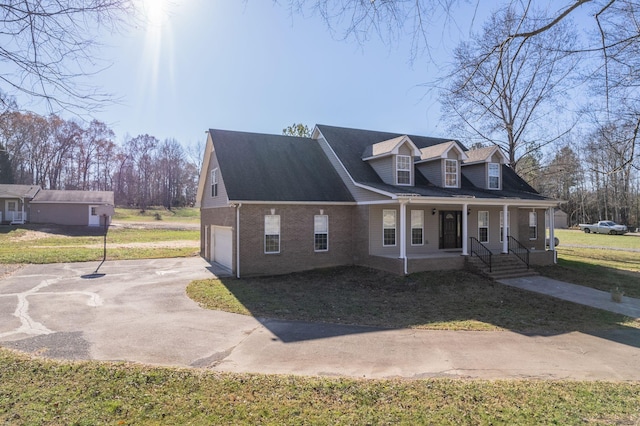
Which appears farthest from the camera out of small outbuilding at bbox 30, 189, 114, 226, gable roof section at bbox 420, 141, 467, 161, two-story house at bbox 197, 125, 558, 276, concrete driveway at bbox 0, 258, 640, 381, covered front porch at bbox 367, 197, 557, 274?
small outbuilding at bbox 30, 189, 114, 226

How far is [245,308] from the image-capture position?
10.7 metres

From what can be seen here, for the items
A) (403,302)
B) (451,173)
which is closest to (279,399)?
(403,302)

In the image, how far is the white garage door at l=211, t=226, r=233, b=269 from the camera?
17.5 m

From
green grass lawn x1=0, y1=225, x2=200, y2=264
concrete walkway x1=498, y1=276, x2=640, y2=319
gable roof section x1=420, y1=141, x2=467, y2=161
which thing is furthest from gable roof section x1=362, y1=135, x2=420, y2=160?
green grass lawn x1=0, y1=225, x2=200, y2=264

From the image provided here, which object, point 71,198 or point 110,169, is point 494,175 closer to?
point 71,198

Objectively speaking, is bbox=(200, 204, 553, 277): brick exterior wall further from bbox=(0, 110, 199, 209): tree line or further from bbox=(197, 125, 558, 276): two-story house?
bbox=(0, 110, 199, 209): tree line

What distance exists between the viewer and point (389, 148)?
58.8ft

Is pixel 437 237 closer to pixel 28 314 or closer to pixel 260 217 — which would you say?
pixel 260 217

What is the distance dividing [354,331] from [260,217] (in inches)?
336

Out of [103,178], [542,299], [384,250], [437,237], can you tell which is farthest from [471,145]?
[103,178]

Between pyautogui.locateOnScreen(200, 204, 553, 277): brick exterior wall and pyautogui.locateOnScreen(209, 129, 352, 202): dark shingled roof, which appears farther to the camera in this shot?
pyautogui.locateOnScreen(209, 129, 352, 202): dark shingled roof

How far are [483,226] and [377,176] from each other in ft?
21.8

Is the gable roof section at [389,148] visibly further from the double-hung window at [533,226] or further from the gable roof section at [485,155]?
the double-hung window at [533,226]

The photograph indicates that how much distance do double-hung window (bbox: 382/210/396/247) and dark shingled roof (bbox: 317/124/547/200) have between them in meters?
1.33
